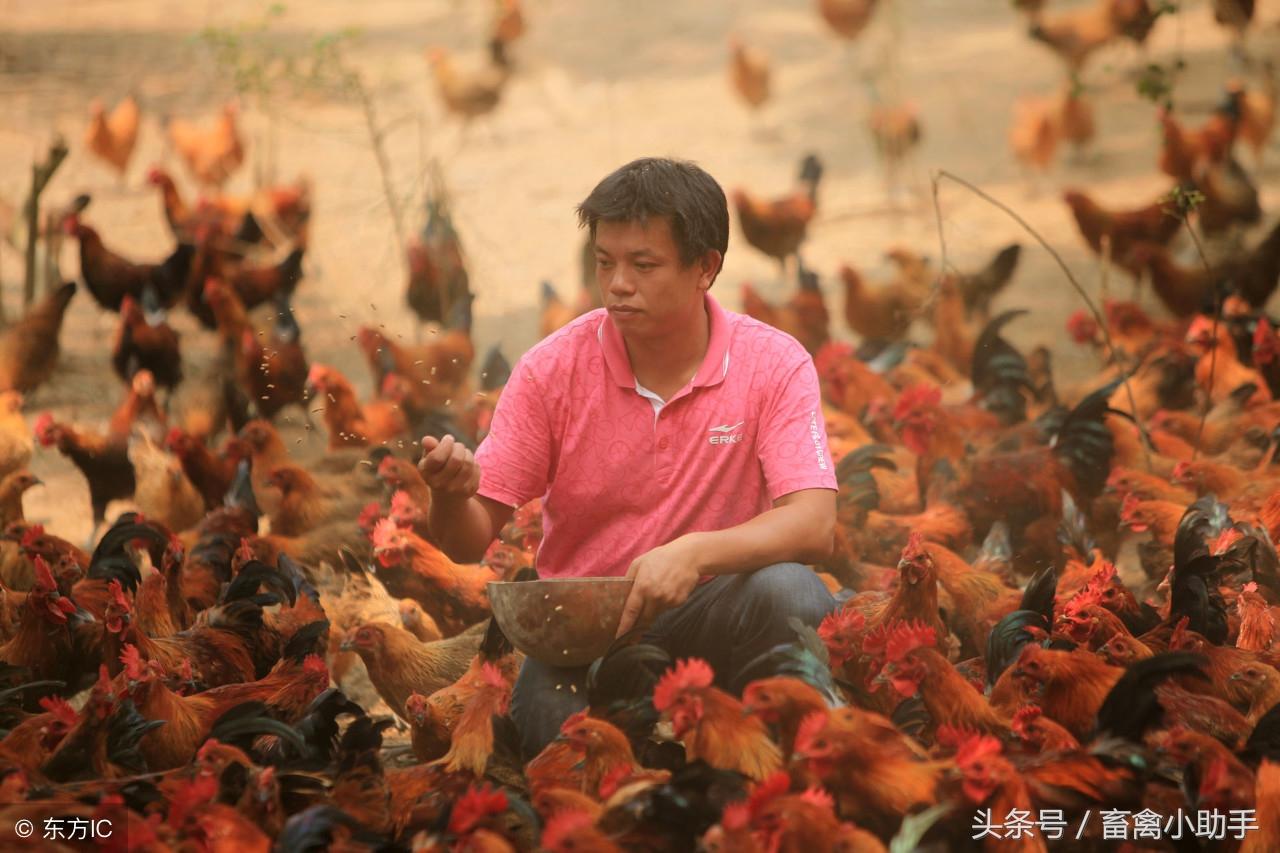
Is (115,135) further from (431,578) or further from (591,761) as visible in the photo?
(591,761)

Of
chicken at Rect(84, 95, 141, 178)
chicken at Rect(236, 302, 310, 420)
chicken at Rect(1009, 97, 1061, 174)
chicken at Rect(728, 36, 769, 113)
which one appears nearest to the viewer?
chicken at Rect(236, 302, 310, 420)

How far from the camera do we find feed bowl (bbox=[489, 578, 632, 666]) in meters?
3.36

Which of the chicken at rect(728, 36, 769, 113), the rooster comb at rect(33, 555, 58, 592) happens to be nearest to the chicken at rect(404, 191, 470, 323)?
the rooster comb at rect(33, 555, 58, 592)

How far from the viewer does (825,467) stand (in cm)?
352

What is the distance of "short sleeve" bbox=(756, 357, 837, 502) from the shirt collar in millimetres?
169

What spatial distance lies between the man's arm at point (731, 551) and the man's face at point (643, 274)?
56cm

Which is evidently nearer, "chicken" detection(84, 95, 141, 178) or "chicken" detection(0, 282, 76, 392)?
"chicken" detection(0, 282, 76, 392)

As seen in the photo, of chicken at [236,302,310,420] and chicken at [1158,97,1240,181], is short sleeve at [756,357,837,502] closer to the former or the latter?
chicken at [236,302,310,420]

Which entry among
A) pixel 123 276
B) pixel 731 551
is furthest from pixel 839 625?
pixel 123 276

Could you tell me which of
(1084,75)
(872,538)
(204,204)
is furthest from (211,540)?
(1084,75)

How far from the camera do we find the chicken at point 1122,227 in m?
8.11

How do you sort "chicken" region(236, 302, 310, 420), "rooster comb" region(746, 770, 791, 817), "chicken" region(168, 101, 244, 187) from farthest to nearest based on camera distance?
"chicken" region(168, 101, 244, 187), "chicken" region(236, 302, 310, 420), "rooster comb" region(746, 770, 791, 817)

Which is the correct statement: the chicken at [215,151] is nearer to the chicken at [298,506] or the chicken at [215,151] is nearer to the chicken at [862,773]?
the chicken at [298,506]

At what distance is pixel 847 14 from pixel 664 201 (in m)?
10.3
